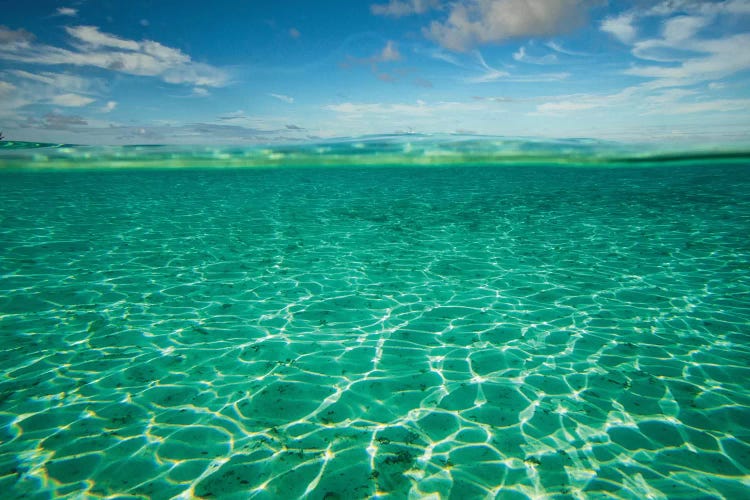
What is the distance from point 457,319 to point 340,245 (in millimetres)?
4826

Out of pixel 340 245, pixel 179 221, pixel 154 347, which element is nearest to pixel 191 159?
pixel 179 221

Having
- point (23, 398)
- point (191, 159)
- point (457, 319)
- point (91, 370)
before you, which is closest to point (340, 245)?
point (457, 319)

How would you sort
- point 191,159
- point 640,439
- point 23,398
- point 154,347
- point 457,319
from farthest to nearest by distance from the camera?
point 191,159 → point 457,319 → point 154,347 → point 23,398 → point 640,439

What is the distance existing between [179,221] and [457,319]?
1094cm

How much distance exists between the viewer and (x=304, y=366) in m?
4.76

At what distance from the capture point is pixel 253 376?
4.57 meters

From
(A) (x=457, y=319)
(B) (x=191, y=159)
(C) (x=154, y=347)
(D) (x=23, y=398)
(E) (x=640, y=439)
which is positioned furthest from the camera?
(B) (x=191, y=159)

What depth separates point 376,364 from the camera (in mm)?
4789

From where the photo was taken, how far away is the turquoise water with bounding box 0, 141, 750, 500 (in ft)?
10.4

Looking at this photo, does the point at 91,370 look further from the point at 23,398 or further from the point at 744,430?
the point at 744,430

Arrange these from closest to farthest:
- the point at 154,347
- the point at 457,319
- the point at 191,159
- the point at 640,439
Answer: the point at 640,439, the point at 154,347, the point at 457,319, the point at 191,159

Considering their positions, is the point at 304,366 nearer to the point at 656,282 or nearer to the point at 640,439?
the point at 640,439

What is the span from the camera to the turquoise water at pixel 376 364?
3184 millimetres

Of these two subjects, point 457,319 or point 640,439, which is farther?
point 457,319
